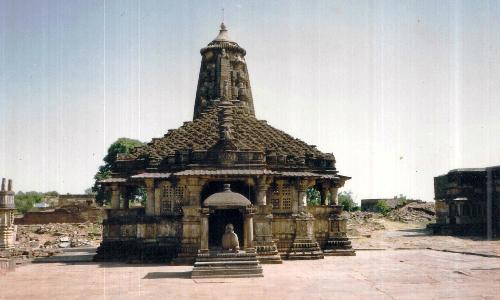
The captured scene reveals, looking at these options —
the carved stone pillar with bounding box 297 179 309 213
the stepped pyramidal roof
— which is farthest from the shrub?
the carved stone pillar with bounding box 297 179 309 213

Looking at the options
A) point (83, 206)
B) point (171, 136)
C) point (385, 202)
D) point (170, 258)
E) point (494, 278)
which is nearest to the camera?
point (494, 278)

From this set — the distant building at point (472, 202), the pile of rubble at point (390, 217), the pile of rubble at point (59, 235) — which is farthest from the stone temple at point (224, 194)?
the pile of rubble at point (390, 217)

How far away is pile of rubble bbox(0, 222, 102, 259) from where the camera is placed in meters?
36.7

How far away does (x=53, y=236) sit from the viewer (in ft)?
138

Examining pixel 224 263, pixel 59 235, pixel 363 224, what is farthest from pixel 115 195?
pixel 363 224

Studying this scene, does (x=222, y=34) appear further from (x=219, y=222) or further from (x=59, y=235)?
(x=59, y=235)

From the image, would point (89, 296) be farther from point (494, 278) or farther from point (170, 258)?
point (494, 278)

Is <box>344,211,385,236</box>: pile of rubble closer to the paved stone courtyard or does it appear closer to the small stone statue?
the paved stone courtyard

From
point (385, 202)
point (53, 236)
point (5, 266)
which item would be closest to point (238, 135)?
point (5, 266)

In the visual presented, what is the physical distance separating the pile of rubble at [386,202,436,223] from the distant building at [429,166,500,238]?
15.5 meters

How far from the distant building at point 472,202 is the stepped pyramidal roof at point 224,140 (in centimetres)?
2119

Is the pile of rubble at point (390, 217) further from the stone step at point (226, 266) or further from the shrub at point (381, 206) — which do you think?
the stone step at point (226, 266)

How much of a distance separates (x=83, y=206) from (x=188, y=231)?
106ft

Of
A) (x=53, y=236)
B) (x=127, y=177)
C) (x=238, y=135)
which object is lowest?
(x=53, y=236)
